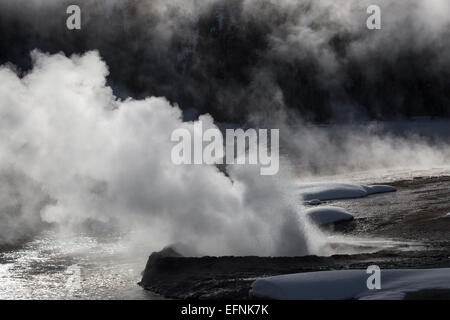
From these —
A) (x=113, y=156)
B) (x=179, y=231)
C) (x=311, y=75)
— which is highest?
(x=311, y=75)

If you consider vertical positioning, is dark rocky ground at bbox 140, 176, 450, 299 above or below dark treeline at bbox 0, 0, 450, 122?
below

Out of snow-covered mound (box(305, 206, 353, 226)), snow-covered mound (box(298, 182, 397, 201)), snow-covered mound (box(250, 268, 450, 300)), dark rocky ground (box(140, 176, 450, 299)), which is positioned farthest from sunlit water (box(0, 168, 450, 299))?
snow-covered mound (box(298, 182, 397, 201))

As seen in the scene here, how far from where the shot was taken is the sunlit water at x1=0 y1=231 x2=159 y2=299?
705 inches

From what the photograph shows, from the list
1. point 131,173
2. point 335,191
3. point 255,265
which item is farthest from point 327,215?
point 255,265

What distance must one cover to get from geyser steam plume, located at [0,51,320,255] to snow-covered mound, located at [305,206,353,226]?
448 cm

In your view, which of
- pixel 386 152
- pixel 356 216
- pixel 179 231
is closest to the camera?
pixel 179 231

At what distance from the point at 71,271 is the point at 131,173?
14.8 feet

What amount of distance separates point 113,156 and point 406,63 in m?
82.0

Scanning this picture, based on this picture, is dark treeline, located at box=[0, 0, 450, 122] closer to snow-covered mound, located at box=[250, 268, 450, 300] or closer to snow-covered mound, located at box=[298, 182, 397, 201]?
snow-covered mound, located at box=[298, 182, 397, 201]

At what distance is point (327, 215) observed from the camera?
29406 millimetres

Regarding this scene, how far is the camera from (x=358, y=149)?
245ft

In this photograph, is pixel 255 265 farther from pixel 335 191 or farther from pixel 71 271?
pixel 335 191
